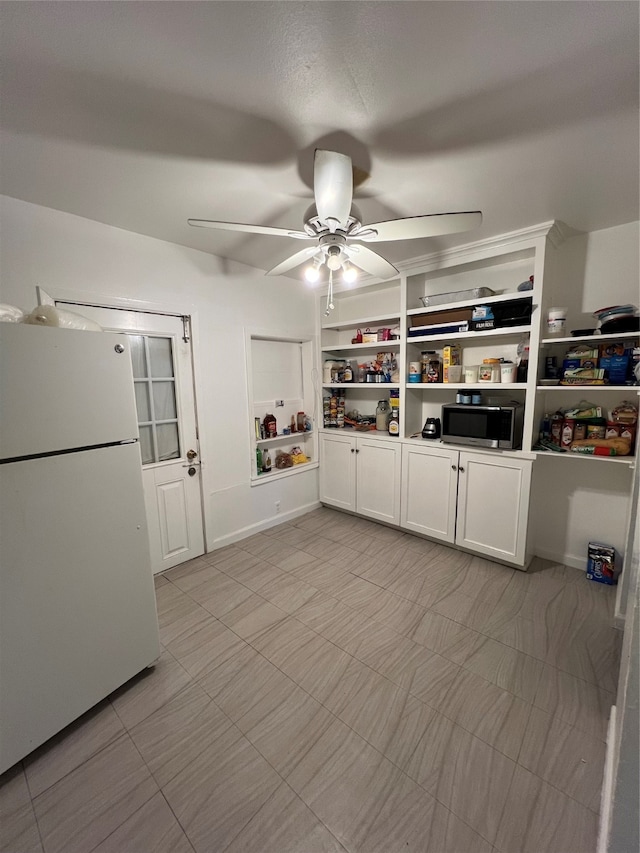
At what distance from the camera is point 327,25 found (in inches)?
36.6

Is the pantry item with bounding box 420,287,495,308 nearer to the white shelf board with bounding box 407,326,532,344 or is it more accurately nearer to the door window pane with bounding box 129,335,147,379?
the white shelf board with bounding box 407,326,532,344

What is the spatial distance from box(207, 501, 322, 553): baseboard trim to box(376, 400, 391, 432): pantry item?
117 centimetres

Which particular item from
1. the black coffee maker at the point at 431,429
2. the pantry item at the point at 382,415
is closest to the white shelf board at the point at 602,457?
the black coffee maker at the point at 431,429

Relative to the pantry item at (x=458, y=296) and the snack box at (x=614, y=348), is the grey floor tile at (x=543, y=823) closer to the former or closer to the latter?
the snack box at (x=614, y=348)

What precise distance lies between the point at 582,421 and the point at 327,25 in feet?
8.32

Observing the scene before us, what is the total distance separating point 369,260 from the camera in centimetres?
189

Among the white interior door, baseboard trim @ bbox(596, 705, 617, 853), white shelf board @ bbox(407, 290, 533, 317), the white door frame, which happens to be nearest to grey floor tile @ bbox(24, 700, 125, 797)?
the white interior door

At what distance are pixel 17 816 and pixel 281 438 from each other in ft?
8.74

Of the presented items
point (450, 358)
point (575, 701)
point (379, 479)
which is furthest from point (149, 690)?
point (450, 358)

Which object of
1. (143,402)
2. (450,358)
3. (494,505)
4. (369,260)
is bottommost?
(494,505)

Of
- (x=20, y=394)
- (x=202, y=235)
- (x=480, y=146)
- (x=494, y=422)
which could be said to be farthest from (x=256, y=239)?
(x=494, y=422)

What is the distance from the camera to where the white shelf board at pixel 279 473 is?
3127 millimetres

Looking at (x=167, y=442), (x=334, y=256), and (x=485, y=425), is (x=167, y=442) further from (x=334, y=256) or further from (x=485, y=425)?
(x=485, y=425)

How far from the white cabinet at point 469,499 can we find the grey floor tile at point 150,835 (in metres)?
2.34
